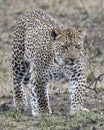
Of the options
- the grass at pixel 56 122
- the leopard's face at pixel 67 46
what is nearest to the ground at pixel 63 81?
the grass at pixel 56 122

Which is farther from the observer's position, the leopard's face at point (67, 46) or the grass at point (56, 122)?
the leopard's face at point (67, 46)

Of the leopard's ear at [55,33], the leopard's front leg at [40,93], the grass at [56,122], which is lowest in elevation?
the grass at [56,122]

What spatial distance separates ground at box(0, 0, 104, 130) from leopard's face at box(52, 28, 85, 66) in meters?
0.75

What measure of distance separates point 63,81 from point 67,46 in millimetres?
2857

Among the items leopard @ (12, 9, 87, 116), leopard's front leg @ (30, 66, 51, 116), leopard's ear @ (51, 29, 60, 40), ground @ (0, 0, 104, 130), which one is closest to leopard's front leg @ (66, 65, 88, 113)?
leopard @ (12, 9, 87, 116)

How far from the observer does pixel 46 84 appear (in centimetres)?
1057

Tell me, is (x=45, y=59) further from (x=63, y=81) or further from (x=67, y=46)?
(x=63, y=81)

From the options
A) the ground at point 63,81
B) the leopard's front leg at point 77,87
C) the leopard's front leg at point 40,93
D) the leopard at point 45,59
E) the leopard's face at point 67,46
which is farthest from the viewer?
the leopard's front leg at point 40,93

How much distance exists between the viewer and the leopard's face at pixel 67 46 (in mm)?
9961

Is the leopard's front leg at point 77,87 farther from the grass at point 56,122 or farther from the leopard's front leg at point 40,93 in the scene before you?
the leopard's front leg at point 40,93

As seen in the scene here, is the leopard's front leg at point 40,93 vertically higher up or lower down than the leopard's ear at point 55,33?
lower down

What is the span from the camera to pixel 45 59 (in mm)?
10398

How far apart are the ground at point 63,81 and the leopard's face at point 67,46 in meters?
0.75

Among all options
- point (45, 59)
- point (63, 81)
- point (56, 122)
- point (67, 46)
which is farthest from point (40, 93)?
point (63, 81)
